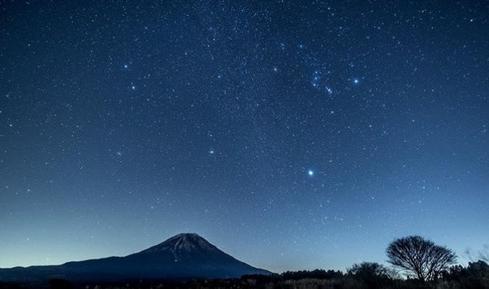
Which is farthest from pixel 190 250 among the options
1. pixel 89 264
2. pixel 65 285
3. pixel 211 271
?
pixel 65 285

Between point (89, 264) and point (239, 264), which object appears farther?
point (239, 264)

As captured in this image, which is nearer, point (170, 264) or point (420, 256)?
point (420, 256)

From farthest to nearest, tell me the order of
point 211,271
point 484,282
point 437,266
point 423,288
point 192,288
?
point 211,271 → point 192,288 → point 437,266 → point 423,288 → point 484,282

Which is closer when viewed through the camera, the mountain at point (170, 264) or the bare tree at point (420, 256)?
the bare tree at point (420, 256)

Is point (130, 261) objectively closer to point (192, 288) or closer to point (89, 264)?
point (89, 264)

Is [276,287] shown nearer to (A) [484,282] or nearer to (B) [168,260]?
(A) [484,282]

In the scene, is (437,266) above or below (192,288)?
above

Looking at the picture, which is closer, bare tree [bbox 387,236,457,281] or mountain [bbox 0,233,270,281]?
bare tree [bbox 387,236,457,281]

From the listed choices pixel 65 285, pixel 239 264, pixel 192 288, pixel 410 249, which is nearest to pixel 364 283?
pixel 410 249

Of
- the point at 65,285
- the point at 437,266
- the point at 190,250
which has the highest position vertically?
the point at 190,250

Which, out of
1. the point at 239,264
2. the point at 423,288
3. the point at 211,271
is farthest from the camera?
the point at 239,264
